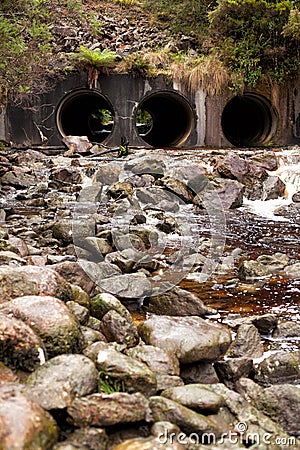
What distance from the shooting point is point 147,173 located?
10.5m

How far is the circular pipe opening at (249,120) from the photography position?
16.8 m

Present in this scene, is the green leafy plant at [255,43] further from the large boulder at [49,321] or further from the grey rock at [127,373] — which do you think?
the grey rock at [127,373]

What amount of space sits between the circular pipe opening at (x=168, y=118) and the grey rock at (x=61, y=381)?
14395mm

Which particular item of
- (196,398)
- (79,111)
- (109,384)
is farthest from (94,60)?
(196,398)


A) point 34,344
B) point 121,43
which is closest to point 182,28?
point 121,43

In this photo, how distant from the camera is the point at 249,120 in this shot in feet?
65.4

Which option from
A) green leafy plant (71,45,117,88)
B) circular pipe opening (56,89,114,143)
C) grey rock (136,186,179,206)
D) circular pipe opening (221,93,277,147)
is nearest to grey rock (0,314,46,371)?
grey rock (136,186,179,206)

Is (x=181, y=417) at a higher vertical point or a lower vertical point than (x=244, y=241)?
higher

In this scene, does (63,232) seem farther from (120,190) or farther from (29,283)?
(120,190)

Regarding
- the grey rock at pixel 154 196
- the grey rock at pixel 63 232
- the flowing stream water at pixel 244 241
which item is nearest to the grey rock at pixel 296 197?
the flowing stream water at pixel 244 241

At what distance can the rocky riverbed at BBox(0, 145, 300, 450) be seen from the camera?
200 centimetres

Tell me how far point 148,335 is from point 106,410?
108cm

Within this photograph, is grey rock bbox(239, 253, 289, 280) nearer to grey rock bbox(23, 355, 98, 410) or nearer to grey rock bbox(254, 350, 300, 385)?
grey rock bbox(254, 350, 300, 385)

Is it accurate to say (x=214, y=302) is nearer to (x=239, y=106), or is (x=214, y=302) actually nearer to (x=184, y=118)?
(x=184, y=118)
